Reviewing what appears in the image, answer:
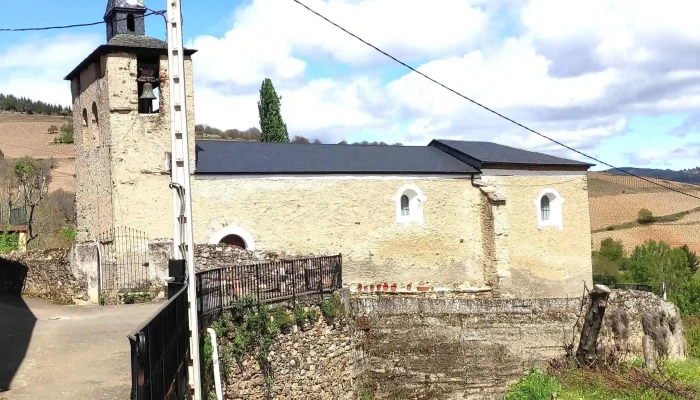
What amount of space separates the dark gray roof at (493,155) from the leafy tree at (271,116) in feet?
62.7

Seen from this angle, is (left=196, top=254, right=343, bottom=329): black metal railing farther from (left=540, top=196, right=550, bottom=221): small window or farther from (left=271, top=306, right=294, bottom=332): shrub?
(left=540, top=196, right=550, bottom=221): small window

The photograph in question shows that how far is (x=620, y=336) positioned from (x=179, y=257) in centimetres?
1162

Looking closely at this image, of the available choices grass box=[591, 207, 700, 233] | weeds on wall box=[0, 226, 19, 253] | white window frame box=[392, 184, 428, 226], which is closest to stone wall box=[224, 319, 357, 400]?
white window frame box=[392, 184, 428, 226]

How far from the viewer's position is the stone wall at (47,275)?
1538cm

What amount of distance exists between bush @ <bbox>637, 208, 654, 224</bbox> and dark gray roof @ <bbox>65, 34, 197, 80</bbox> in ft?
162

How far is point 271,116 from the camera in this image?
4197cm

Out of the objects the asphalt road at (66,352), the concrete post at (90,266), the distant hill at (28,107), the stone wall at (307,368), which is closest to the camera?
the asphalt road at (66,352)

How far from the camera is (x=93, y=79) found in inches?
705

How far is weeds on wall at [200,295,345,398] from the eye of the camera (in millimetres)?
10586

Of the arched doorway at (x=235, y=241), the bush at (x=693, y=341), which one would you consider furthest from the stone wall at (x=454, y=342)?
the arched doorway at (x=235, y=241)

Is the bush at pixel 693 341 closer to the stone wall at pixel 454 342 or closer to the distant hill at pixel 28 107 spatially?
the stone wall at pixel 454 342

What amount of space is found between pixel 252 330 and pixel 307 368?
162 cm

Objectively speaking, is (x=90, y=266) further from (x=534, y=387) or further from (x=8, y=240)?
(x=8, y=240)

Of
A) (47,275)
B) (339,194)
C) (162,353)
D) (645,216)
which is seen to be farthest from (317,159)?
(645,216)
